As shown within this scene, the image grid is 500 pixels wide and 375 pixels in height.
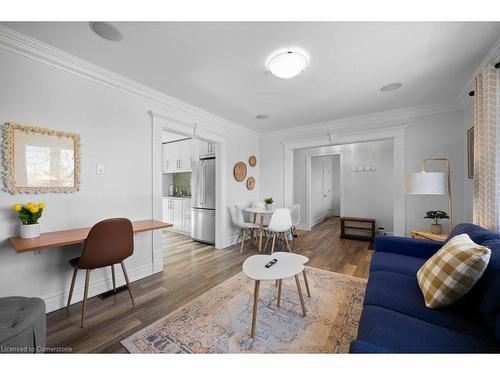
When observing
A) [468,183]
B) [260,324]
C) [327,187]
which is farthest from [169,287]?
[327,187]

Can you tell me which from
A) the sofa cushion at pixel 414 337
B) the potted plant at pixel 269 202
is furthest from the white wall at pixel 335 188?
the sofa cushion at pixel 414 337

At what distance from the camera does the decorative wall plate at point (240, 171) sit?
4250 millimetres

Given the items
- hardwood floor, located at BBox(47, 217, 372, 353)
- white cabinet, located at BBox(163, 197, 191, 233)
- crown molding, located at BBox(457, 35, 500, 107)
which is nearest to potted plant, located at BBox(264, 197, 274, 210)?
hardwood floor, located at BBox(47, 217, 372, 353)

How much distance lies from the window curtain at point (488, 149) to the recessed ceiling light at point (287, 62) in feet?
5.32

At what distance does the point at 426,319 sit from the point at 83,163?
10.1 ft

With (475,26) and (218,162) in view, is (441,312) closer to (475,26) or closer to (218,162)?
(475,26)

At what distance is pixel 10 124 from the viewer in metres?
1.75

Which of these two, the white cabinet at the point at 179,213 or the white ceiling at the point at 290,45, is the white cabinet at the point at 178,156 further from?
the white ceiling at the point at 290,45

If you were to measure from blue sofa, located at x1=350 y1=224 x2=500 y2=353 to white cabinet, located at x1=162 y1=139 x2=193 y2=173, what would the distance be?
4312mm

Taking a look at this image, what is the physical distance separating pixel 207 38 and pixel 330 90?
1.72 meters

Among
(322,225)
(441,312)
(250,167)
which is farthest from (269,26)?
(322,225)

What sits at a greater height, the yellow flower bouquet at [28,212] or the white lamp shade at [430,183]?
the white lamp shade at [430,183]

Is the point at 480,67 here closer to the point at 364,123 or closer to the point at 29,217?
the point at 364,123

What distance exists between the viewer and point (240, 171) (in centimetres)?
438
